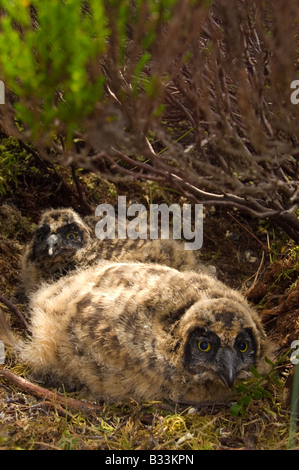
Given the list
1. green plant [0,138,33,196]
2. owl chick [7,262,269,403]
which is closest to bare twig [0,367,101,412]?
owl chick [7,262,269,403]

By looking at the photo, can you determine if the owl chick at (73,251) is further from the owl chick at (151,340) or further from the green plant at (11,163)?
the green plant at (11,163)

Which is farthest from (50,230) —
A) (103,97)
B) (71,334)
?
(103,97)

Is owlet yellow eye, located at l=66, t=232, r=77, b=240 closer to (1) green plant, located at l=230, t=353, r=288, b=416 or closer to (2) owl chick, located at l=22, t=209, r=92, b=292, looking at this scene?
(2) owl chick, located at l=22, t=209, r=92, b=292

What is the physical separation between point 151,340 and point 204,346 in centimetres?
36

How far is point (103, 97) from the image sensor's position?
3.28m

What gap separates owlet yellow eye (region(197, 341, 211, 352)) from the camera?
323cm

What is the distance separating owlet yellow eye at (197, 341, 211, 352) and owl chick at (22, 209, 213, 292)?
1.46 metres

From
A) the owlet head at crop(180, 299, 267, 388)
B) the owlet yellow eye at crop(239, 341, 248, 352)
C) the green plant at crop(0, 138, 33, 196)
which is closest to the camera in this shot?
the owlet head at crop(180, 299, 267, 388)

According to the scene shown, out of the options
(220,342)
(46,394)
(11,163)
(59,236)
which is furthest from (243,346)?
(11,163)

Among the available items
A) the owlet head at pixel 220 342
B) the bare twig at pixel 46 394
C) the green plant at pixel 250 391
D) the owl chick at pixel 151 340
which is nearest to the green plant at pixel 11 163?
the owl chick at pixel 151 340

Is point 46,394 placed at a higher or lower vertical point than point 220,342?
lower

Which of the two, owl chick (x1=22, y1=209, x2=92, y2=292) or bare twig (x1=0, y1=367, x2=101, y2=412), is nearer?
bare twig (x1=0, y1=367, x2=101, y2=412)

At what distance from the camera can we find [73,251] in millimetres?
4758

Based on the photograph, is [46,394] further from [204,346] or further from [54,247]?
[54,247]
